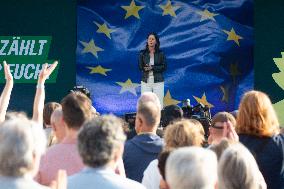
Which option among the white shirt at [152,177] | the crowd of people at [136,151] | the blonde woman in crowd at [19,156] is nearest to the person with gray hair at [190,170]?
the crowd of people at [136,151]

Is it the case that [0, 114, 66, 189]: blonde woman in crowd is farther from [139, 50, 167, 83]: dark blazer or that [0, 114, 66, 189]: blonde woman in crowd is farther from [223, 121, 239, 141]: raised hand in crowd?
[139, 50, 167, 83]: dark blazer

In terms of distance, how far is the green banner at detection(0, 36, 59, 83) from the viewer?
10977 millimetres

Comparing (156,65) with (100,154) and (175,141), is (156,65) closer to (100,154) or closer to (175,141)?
(175,141)

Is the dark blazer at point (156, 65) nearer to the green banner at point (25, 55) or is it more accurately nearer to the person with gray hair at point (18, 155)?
the green banner at point (25, 55)

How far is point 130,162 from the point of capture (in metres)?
4.27

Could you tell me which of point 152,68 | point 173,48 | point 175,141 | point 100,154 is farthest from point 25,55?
point 100,154

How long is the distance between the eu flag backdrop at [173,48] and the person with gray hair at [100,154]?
26.1ft

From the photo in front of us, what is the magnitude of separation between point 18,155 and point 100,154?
0.37 meters

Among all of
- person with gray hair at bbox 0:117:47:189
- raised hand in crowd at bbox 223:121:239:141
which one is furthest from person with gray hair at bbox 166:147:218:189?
raised hand in crowd at bbox 223:121:239:141

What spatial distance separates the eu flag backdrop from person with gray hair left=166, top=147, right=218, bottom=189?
8036 millimetres

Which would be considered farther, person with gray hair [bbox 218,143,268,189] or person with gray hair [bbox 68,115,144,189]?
person with gray hair [bbox 218,143,268,189]

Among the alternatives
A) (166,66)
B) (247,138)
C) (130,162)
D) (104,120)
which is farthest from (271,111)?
(166,66)

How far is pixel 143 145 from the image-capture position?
14.1ft

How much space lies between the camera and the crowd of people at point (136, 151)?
286 cm
